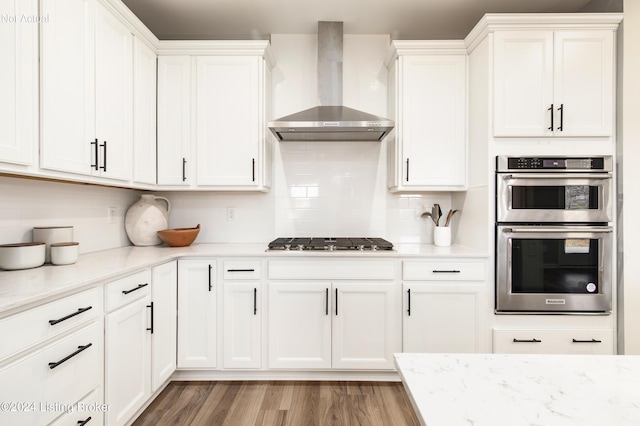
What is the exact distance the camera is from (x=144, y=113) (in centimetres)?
245

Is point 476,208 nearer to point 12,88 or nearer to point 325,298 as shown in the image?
point 325,298

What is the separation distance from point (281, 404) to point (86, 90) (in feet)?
7.26

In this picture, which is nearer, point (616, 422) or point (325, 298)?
point (616, 422)

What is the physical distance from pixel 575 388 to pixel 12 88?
2.14m

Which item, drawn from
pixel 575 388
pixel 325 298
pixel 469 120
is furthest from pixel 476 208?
pixel 575 388

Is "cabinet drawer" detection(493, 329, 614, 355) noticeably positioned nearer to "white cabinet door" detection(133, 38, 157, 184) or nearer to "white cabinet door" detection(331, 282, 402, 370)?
"white cabinet door" detection(331, 282, 402, 370)

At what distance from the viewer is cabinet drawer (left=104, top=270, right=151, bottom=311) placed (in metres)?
1.63

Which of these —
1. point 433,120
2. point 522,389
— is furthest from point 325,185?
point 522,389

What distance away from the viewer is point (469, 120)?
8.51 ft

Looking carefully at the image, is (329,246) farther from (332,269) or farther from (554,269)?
(554,269)

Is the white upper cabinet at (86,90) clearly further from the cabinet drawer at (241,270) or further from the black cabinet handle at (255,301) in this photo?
the black cabinet handle at (255,301)

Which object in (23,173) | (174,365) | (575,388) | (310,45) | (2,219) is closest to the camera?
(575,388)

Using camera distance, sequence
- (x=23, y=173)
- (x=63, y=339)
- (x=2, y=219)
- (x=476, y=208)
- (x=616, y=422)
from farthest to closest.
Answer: (x=476, y=208), (x=2, y=219), (x=23, y=173), (x=63, y=339), (x=616, y=422)

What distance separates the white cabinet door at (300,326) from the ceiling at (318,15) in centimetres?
217
